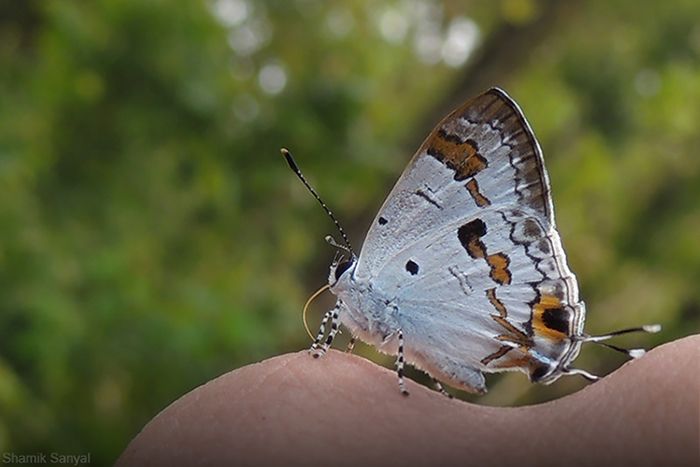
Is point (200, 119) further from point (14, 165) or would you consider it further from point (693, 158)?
point (693, 158)

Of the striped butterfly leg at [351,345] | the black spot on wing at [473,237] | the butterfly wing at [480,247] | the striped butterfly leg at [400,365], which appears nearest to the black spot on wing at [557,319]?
the butterfly wing at [480,247]

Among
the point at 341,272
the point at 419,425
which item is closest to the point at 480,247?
the point at 341,272

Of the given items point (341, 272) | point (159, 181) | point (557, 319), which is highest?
point (159, 181)

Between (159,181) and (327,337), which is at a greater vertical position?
(159,181)

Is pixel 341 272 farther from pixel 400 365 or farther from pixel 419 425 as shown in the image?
pixel 419 425

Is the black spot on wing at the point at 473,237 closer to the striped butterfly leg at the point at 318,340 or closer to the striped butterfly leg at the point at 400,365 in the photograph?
the striped butterfly leg at the point at 400,365

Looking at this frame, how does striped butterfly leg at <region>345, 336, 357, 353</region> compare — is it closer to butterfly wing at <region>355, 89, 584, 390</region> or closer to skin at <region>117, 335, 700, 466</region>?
butterfly wing at <region>355, 89, 584, 390</region>
